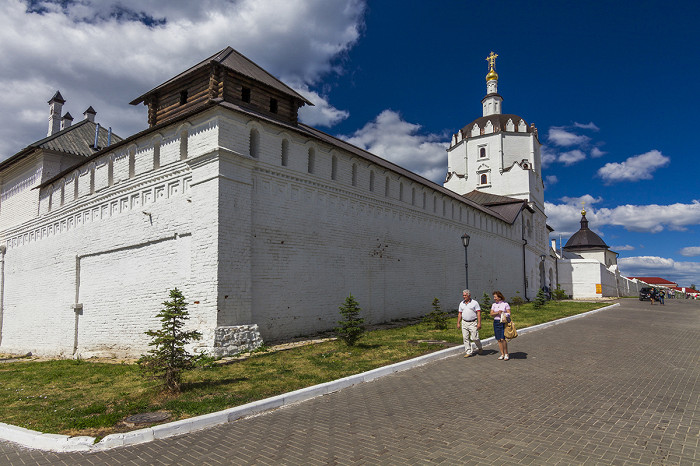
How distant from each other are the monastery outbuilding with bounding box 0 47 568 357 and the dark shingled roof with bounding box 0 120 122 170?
4.6 inches

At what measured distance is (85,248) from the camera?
54.1 ft

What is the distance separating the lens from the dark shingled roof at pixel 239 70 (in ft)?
46.6

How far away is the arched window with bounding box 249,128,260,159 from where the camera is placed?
511 inches

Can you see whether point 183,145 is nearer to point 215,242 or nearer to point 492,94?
point 215,242

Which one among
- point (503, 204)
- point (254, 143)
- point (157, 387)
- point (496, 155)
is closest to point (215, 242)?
point (254, 143)

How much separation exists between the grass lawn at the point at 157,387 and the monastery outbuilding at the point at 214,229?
1.90 metres

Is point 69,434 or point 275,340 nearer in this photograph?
point 69,434

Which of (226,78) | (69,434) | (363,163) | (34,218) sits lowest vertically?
(69,434)

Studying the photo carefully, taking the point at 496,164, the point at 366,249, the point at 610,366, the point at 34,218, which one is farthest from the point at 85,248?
the point at 496,164

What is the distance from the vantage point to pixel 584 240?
64.6 meters

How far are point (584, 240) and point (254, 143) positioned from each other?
64.6 m

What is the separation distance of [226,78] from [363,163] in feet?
20.4

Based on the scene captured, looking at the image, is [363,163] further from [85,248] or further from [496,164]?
[496,164]

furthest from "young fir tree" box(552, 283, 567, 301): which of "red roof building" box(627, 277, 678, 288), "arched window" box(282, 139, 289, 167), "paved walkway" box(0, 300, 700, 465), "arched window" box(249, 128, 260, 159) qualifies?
"red roof building" box(627, 277, 678, 288)
